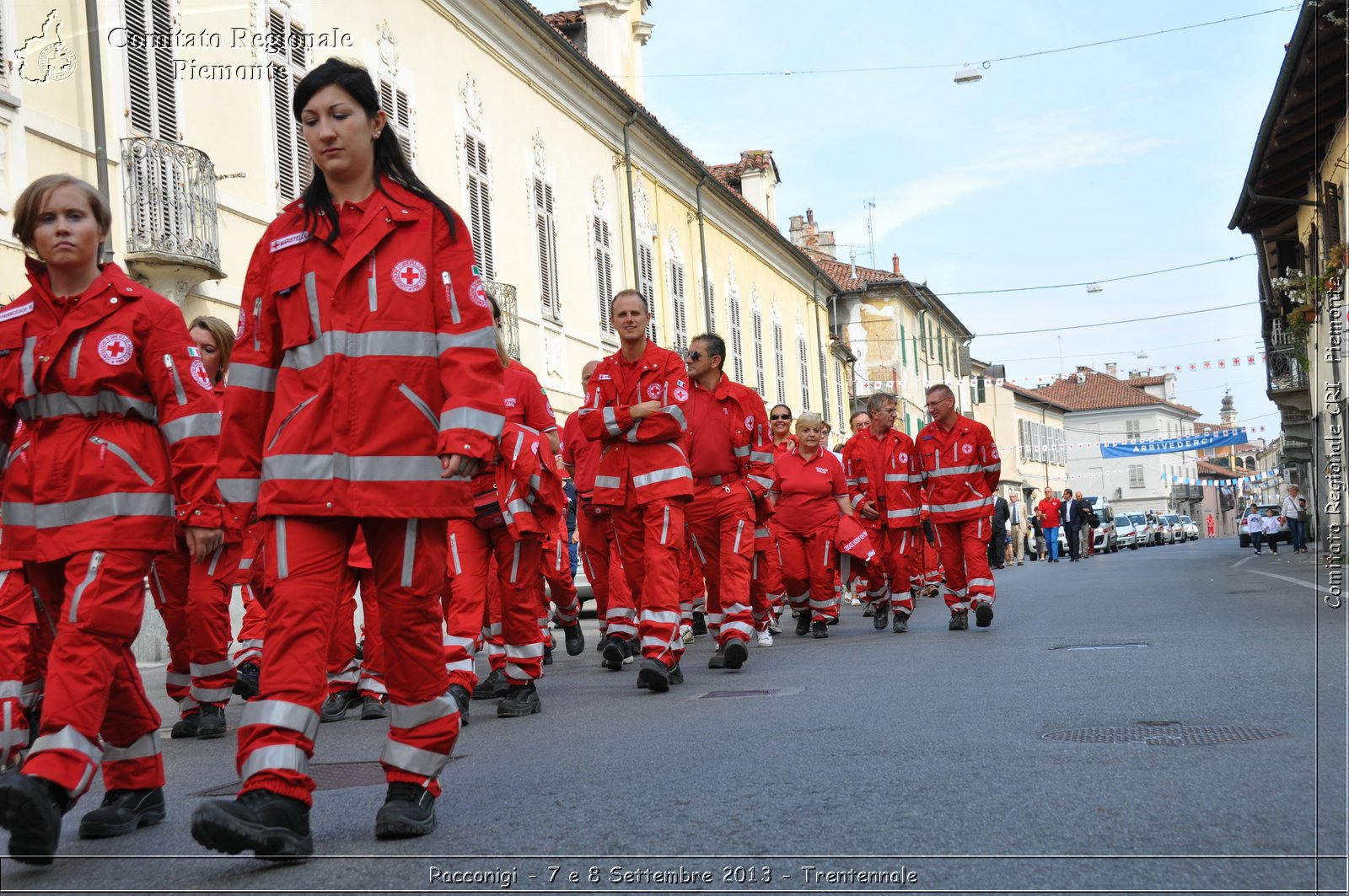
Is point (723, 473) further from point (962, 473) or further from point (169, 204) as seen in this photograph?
point (169, 204)

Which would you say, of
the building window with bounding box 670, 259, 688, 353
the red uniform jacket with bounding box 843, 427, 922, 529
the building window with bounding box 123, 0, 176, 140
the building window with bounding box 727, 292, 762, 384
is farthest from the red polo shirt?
the building window with bounding box 727, 292, 762, 384

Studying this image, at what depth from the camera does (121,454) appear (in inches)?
188

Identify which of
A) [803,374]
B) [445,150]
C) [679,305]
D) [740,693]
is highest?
[445,150]

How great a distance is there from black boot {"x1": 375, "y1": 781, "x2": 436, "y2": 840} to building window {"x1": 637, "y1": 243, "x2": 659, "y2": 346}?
28004 millimetres

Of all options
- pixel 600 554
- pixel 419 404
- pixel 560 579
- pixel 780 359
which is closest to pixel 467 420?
pixel 419 404

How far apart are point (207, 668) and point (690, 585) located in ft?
19.2

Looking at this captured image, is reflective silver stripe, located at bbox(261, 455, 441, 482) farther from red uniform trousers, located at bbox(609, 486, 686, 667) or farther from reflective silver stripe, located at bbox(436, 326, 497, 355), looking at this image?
red uniform trousers, located at bbox(609, 486, 686, 667)

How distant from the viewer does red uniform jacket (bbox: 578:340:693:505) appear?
8758 millimetres

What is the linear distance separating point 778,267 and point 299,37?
29.6 metres

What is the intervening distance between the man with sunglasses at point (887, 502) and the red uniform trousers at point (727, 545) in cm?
320

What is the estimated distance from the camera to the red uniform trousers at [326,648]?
4121 millimetres

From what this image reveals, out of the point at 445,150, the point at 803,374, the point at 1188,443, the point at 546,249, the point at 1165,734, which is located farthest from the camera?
the point at 1188,443

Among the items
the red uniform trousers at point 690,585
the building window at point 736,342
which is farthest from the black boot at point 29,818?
the building window at point 736,342

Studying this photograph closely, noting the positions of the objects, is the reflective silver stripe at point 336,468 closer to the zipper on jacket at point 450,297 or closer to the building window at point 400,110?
the zipper on jacket at point 450,297
